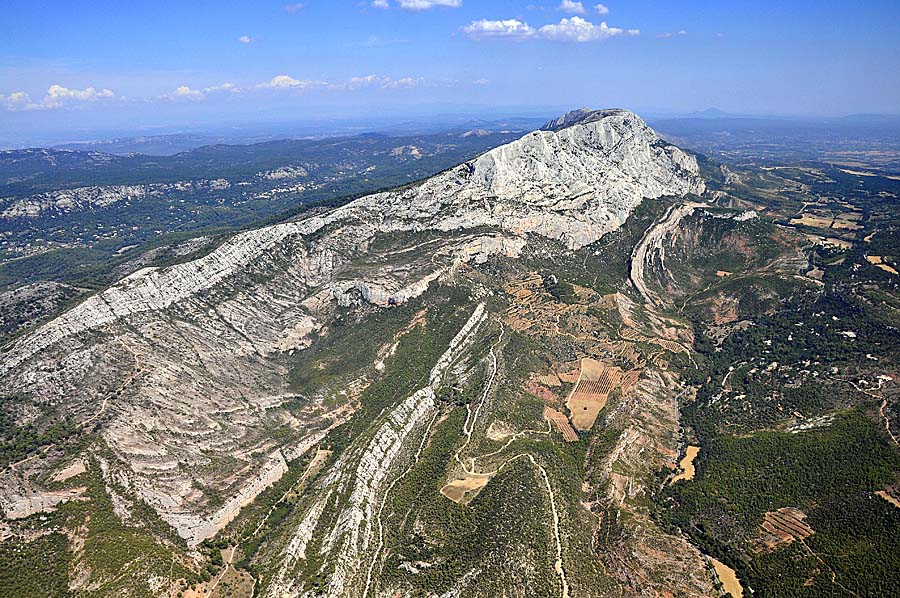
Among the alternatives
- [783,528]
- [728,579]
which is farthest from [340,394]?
[783,528]

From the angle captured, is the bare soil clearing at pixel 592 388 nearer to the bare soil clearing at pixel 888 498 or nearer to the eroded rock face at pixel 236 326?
the eroded rock face at pixel 236 326

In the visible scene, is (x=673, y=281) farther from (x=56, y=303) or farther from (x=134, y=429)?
(x=56, y=303)

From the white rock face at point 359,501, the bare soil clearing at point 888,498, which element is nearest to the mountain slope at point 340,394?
the white rock face at point 359,501

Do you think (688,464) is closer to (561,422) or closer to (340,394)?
(561,422)

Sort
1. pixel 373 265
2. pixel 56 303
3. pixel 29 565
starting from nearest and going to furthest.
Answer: pixel 29 565
pixel 56 303
pixel 373 265

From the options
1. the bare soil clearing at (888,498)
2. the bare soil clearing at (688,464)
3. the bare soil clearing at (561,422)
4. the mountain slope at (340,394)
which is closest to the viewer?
the bare soil clearing at (888,498)

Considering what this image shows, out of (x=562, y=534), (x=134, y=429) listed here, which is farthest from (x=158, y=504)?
(x=562, y=534)
